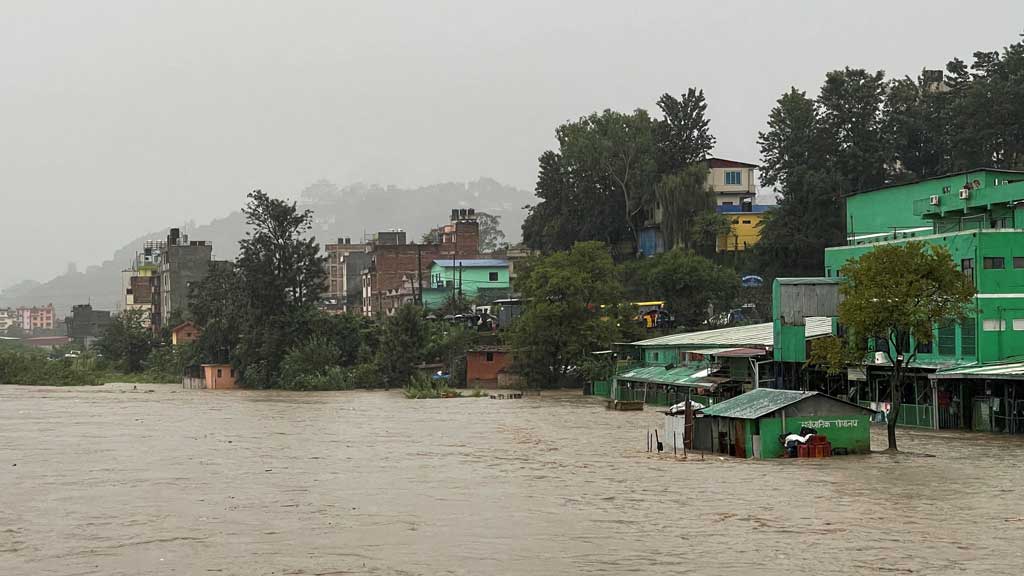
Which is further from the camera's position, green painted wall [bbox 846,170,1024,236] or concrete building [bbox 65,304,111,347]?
concrete building [bbox 65,304,111,347]

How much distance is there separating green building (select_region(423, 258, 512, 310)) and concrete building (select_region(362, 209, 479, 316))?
8.12 feet

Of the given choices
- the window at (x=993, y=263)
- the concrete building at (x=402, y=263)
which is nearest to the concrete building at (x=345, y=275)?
the concrete building at (x=402, y=263)

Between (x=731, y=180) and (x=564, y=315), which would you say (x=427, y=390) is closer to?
(x=564, y=315)

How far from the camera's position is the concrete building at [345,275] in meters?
120

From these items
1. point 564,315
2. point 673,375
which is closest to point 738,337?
point 673,375

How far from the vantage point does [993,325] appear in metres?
40.7

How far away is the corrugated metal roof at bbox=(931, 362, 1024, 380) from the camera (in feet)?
120

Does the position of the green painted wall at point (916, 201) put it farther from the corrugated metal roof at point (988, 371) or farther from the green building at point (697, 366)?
the corrugated metal roof at point (988, 371)

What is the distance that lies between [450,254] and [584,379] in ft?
147

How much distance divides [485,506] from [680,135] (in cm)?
6449

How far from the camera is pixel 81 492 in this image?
92.8 ft

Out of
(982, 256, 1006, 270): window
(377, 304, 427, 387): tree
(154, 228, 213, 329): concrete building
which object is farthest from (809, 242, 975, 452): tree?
(154, 228, 213, 329): concrete building

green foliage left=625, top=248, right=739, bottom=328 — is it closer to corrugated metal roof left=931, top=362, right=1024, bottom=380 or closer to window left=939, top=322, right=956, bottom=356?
window left=939, top=322, right=956, bottom=356

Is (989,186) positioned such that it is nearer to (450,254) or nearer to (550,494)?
(550,494)
